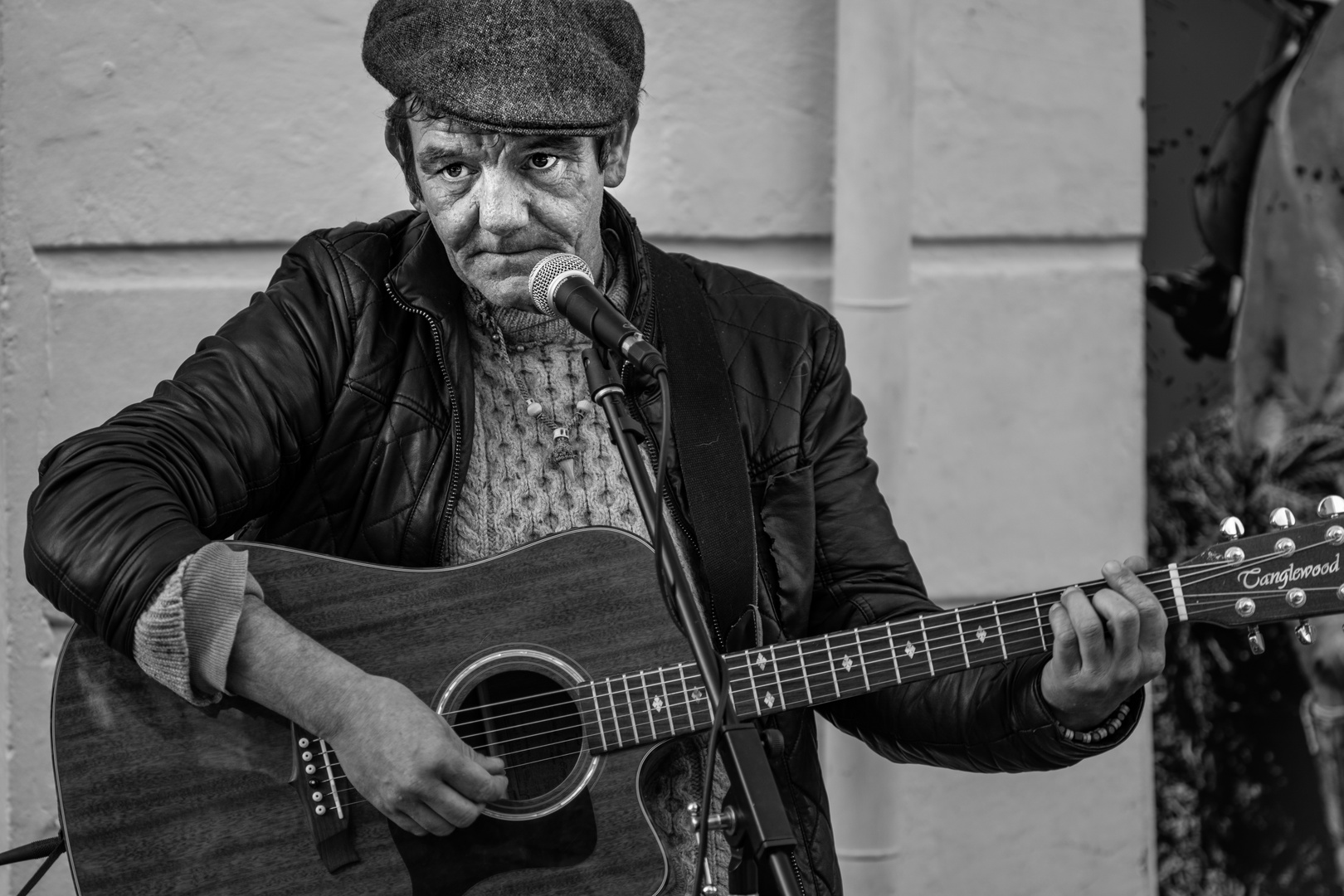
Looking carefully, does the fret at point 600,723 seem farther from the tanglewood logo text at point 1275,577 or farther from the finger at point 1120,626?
the tanglewood logo text at point 1275,577

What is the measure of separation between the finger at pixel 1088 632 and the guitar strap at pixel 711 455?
544 mm

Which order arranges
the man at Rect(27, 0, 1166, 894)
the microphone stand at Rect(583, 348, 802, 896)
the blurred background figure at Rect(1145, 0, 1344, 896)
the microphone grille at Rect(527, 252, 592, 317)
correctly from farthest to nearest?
1. the blurred background figure at Rect(1145, 0, 1344, 896)
2. the man at Rect(27, 0, 1166, 894)
3. the microphone grille at Rect(527, 252, 592, 317)
4. the microphone stand at Rect(583, 348, 802, 896)

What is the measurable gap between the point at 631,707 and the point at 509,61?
103 cm

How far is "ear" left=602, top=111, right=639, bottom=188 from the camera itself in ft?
7.79

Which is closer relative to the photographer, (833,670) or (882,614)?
(833,670)

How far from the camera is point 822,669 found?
2178mm

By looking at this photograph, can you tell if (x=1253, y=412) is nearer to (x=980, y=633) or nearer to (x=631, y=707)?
(x=980, y=633)

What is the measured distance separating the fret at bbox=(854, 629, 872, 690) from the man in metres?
0.19

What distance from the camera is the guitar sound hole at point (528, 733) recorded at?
7.06ft

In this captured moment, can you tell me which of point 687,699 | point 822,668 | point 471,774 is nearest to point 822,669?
point 822,668

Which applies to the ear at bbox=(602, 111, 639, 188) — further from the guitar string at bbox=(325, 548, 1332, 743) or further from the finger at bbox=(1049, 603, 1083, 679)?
the finger at bbox=(1049, 603, 1083, 679)

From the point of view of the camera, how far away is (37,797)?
3314mm

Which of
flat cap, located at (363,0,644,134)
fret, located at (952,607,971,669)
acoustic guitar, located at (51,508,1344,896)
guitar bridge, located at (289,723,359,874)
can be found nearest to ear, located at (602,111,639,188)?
flat cap, located at (363,0,644,134)

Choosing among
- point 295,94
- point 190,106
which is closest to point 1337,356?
point 295,94
